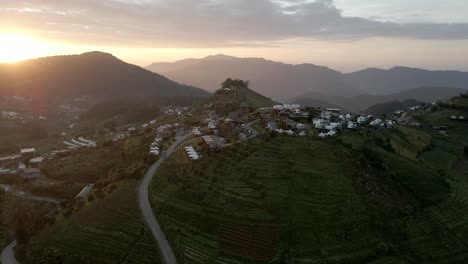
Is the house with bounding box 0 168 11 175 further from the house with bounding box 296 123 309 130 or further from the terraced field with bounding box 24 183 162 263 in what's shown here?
the house with bounding box 296 123 309 130

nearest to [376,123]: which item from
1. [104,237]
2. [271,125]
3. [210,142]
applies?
[271,125]

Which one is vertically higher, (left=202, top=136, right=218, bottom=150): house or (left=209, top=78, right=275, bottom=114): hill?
(left=209, top=78, right=275, bottom=114): hill

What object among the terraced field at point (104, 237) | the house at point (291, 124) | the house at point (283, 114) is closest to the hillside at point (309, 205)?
the terraced field at point (104, 237)

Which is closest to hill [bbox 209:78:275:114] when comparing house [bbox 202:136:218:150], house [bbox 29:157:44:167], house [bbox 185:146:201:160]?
house [bbox 202:136:218:150]

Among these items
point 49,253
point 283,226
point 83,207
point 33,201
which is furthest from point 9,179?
point 283,226

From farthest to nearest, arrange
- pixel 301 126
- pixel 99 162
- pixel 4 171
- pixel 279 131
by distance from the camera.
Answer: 1. pixel 4 171
2. pixel 99 162
3. pixel 301 126
4. pixel 279 131

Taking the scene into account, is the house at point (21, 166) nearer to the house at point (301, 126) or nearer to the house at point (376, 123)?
the house at point (301, 126)

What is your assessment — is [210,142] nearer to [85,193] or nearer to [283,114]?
[85,193]
